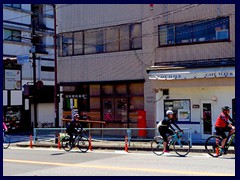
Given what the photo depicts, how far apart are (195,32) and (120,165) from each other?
10192 mm

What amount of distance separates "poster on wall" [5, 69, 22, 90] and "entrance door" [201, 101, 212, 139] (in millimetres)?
18447

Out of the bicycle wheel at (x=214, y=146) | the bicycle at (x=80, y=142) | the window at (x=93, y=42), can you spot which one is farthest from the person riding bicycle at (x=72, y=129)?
the window at (x=93, y=42)

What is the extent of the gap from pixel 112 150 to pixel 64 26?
10542mm

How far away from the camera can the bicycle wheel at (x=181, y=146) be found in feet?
47.7

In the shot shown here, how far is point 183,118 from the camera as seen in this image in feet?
66.9

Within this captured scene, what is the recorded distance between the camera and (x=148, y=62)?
69.9 ft

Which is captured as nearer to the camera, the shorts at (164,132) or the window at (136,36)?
the shorts at (164,132)

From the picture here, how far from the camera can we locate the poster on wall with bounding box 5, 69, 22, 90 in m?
32.3

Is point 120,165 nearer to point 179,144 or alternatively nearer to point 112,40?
point 179,144

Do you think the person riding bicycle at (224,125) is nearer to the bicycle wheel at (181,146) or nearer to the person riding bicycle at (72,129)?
the bicycle wheel at (181,146)

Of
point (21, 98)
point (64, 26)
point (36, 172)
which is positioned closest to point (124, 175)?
point (36, 172)

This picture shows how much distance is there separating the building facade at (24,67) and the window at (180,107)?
13969 millimetres

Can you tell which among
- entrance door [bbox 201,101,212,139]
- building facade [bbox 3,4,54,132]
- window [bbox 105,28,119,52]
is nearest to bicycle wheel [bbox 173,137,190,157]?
entrance door [bbox 201,101,212,139]

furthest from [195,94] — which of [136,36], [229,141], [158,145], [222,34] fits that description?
[229,141]
